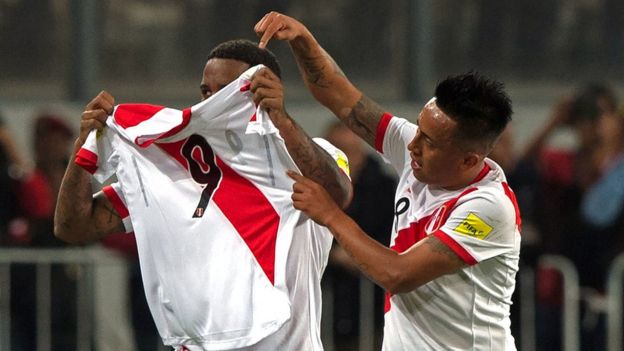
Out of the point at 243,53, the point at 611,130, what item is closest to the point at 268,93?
the point at 243,53

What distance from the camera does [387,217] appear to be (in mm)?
8328

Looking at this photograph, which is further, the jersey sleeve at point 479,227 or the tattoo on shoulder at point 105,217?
the tattoo on shoulder at point 105,217

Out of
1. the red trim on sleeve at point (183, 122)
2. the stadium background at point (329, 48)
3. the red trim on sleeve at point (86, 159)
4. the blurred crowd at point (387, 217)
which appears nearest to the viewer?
the red trim on sleeve at point (183, 122)

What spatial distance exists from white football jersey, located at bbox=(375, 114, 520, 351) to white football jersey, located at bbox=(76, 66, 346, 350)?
0.37 meters

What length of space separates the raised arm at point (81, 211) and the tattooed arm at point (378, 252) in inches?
32.1

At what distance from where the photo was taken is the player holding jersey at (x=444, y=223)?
4961 millimetres

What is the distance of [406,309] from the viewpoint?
523 centimetres

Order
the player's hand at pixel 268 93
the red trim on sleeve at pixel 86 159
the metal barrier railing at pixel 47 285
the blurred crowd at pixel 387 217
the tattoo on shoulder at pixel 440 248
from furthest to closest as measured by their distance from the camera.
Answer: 1. the blurred crowd at pixel 387 217
2. the metal barrier railing at pixel 47 285
3. the red trim on sleeve at pixel 86 159
4. the tattoo on shoulder at pixel 440 248
5. the player's hand at pixel 268 93

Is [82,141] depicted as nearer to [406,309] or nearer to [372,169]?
[406,309]

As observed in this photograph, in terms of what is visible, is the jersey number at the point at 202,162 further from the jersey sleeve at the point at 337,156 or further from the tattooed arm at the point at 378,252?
the jersey sleeve at the point at 337,156

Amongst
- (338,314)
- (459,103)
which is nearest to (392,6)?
(338,314)

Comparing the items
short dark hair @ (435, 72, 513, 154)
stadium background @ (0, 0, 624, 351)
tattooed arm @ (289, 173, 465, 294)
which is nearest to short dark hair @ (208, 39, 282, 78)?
tattooed arm @ (289, 173, 465, 294)

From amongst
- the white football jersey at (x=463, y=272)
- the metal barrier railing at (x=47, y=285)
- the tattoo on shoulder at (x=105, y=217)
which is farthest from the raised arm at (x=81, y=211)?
the metal barrier railing at (x=47, y=285)

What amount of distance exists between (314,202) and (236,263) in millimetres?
342
